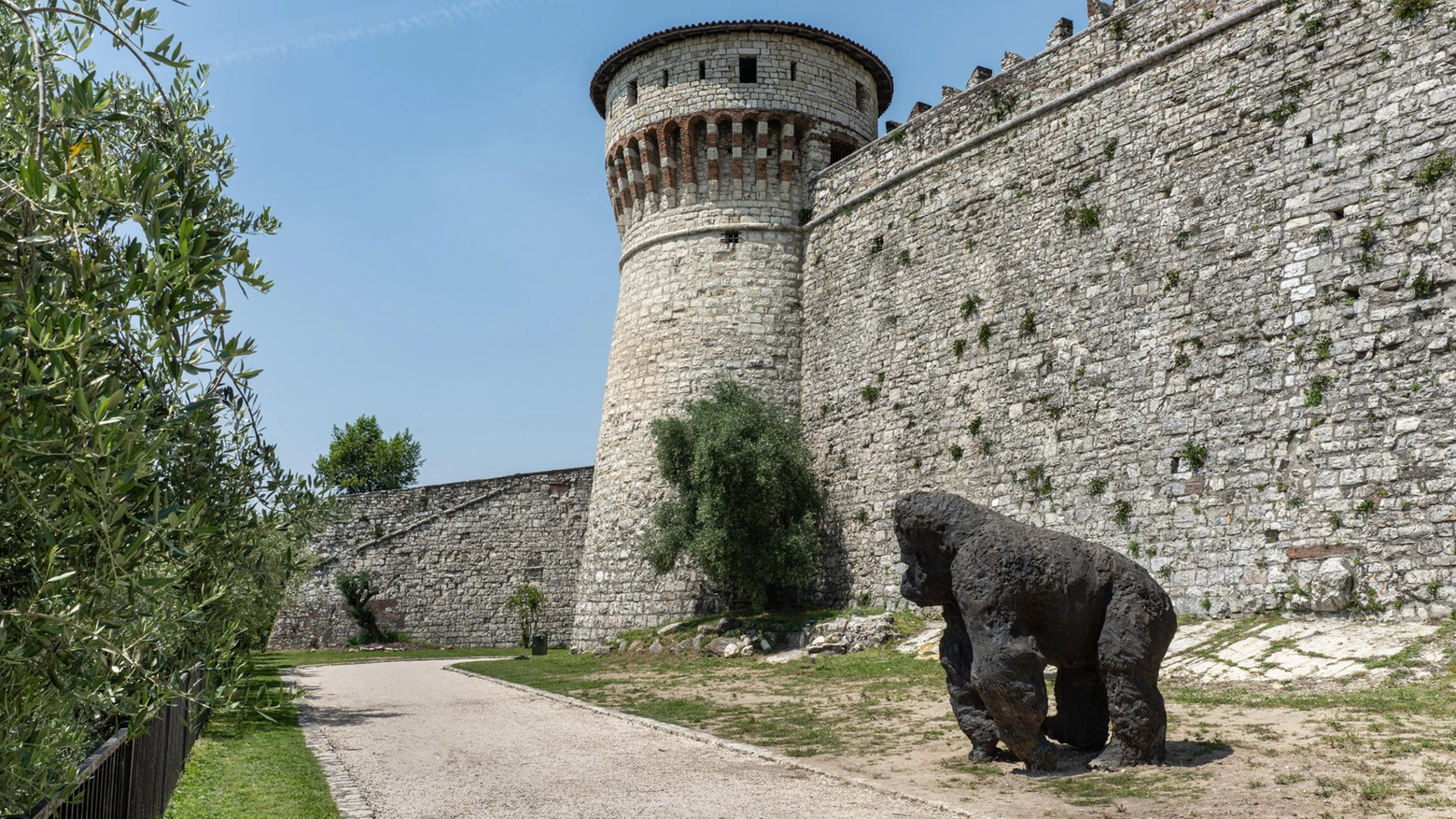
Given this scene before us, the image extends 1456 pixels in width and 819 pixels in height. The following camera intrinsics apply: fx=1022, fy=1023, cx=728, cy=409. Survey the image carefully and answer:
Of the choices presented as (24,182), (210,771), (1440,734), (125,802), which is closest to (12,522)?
(24,182)

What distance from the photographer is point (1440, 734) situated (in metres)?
7.05

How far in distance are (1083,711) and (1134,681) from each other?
0.88 m

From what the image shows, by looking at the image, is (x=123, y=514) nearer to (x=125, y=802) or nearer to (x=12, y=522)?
(x=12, y=522)

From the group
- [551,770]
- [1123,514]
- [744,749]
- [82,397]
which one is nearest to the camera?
[82,397]

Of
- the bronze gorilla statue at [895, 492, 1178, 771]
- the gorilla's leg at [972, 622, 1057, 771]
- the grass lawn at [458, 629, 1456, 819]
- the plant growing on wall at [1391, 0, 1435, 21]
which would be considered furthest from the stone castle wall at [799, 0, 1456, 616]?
the gorilla's leg at [972, 622, 1057, 771]

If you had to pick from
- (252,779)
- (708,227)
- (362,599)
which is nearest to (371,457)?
(362,599)

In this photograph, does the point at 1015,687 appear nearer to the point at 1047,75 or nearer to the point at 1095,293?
the point at 1095,293

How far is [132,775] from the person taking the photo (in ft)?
16.8

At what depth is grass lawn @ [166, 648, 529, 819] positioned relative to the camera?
6.77 metres

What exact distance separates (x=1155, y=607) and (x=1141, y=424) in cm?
765

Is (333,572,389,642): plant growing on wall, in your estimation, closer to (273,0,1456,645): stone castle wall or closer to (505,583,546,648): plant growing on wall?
(505,583,546,648): plant growing on wall

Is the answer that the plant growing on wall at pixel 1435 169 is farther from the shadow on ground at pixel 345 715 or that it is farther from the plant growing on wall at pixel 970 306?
the shadow on ground at pixel 345 715

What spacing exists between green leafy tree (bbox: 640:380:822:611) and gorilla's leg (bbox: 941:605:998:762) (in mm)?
10797

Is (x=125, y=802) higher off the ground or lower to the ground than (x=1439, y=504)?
lower
